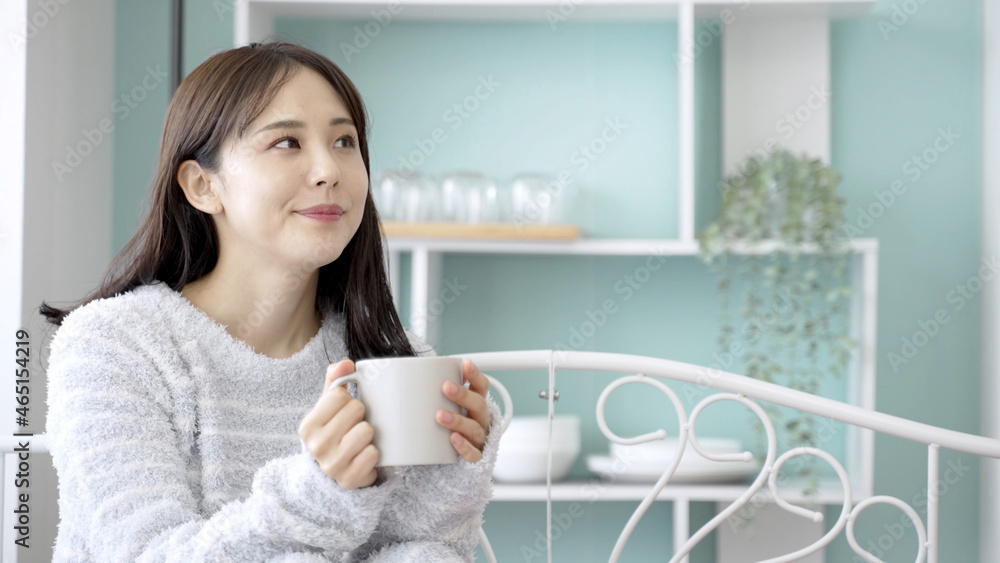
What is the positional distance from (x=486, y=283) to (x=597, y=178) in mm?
400

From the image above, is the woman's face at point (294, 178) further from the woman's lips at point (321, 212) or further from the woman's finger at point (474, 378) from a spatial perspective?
the woman's finger at point (474, 378)

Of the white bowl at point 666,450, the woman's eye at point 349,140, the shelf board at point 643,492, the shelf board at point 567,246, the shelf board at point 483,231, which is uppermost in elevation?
the woman's eye at point 349,140

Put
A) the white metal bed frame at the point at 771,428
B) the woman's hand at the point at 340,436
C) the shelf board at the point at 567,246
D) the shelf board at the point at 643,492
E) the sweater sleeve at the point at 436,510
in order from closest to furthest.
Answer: the woman's hand at the point at 340,436
the sweater sleeve at the point at 436,510
the white metal bed frame at the point at 771,428
the shelf board at the point at 643,492
the shelf board at the point at 567,246

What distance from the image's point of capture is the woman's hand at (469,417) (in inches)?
27.5

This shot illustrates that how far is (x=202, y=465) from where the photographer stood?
0.88 m

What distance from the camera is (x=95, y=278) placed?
1.99m

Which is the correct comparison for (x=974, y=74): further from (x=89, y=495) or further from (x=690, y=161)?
(x=89, y=495)

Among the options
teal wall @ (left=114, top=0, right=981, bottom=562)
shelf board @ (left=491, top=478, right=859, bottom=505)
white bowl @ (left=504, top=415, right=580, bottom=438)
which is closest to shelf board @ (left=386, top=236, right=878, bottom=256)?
teal wall @ (left=114, top=0, right=981, bottom=562)

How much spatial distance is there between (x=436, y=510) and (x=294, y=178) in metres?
0.36

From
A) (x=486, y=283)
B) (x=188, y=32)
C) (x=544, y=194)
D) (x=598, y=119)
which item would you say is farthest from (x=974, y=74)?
(x=188, y=32)

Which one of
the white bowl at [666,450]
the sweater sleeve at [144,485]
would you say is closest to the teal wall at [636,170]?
A: the white bowl at [666,450]

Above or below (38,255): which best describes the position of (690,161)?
above

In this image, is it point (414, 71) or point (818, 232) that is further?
point (414, 71)

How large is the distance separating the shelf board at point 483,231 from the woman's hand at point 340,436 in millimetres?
1374
